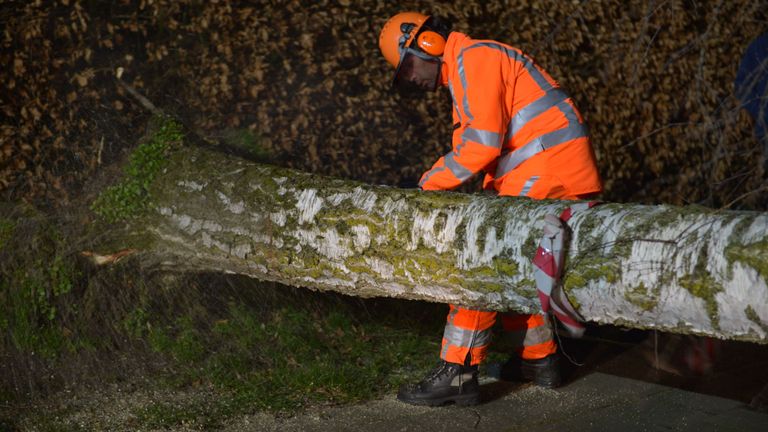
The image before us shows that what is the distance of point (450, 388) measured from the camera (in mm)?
4164

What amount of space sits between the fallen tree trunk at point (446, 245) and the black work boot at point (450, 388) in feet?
2.40

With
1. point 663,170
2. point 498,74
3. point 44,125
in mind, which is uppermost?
point 498,74

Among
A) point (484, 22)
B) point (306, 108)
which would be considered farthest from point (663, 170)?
point (306, 108)

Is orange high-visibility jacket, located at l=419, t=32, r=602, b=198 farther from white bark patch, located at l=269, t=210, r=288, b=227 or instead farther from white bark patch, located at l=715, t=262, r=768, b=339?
white bark patch, located at l=715, t=262, r=768, b=339

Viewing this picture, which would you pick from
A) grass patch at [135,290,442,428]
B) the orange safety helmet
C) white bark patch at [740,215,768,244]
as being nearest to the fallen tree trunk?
white bark patch at [740,215,768,244]

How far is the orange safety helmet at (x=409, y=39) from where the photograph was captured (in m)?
4.19

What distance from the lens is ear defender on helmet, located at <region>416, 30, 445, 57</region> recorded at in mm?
4180

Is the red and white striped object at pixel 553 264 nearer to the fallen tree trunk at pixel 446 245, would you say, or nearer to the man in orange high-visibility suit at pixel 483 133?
the fallen tree trunk at pixel 446 245

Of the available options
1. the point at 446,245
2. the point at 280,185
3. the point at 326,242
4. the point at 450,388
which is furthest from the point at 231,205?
the point at 450,388

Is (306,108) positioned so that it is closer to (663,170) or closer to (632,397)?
(632,397)

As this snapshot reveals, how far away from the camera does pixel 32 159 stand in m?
4.98

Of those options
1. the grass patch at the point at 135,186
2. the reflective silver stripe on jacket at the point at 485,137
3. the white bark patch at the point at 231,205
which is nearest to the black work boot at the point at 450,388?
the reflective silver stripe on jacket at the point at 485,137

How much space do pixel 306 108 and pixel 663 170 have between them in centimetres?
359

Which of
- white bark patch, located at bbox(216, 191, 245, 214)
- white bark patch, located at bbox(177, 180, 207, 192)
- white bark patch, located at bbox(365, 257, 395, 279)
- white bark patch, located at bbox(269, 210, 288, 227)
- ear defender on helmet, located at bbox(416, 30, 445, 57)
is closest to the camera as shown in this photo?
white bark patch, located at bbox(365, 257, 395, 279)
